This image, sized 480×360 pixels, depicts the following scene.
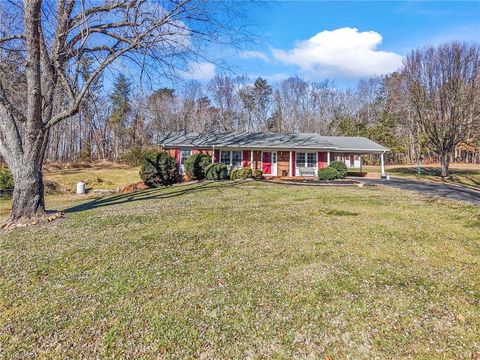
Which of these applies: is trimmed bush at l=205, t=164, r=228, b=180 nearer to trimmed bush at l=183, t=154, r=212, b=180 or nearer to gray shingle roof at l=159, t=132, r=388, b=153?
trimmed bush at l=183, t=154, r=212, b=180

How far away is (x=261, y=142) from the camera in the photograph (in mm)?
22250

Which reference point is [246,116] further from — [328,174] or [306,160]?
[328,174]

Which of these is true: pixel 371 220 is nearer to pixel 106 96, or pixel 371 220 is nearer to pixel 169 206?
pixel 169 206

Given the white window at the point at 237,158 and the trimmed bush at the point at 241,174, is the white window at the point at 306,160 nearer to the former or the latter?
the white window at the point at 237,158

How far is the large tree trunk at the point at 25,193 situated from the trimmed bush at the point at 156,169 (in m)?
9.95

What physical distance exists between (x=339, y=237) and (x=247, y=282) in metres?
2.72

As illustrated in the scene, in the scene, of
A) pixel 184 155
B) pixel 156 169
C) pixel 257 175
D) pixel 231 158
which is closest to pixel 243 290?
pixel 156 169

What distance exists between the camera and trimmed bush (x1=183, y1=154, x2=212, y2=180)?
63.2ft

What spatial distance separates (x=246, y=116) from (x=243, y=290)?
44532mm

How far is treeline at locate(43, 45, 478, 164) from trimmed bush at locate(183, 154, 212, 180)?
22954 mm

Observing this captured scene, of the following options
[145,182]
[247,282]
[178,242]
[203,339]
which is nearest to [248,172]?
[145,182]

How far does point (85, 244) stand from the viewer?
5.77 metres

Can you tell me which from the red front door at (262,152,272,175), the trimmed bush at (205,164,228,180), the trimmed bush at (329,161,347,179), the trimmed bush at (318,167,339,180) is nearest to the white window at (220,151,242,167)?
the red front door at (262,152,272,175)

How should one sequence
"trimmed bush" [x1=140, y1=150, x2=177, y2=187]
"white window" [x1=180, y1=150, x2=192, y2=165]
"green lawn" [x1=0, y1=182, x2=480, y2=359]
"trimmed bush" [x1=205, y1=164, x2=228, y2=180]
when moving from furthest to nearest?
"white window" [x1=180, y1=150, x2=192, y2=165]
"trimmed bush" [x1=205, y1=164, x2=228, y2=180]
"trimmed bush" [x1=140, y1=150, x2=177, y2=187]
"green lawn" [x1=0, y1=182, x2=480, y2=359]
